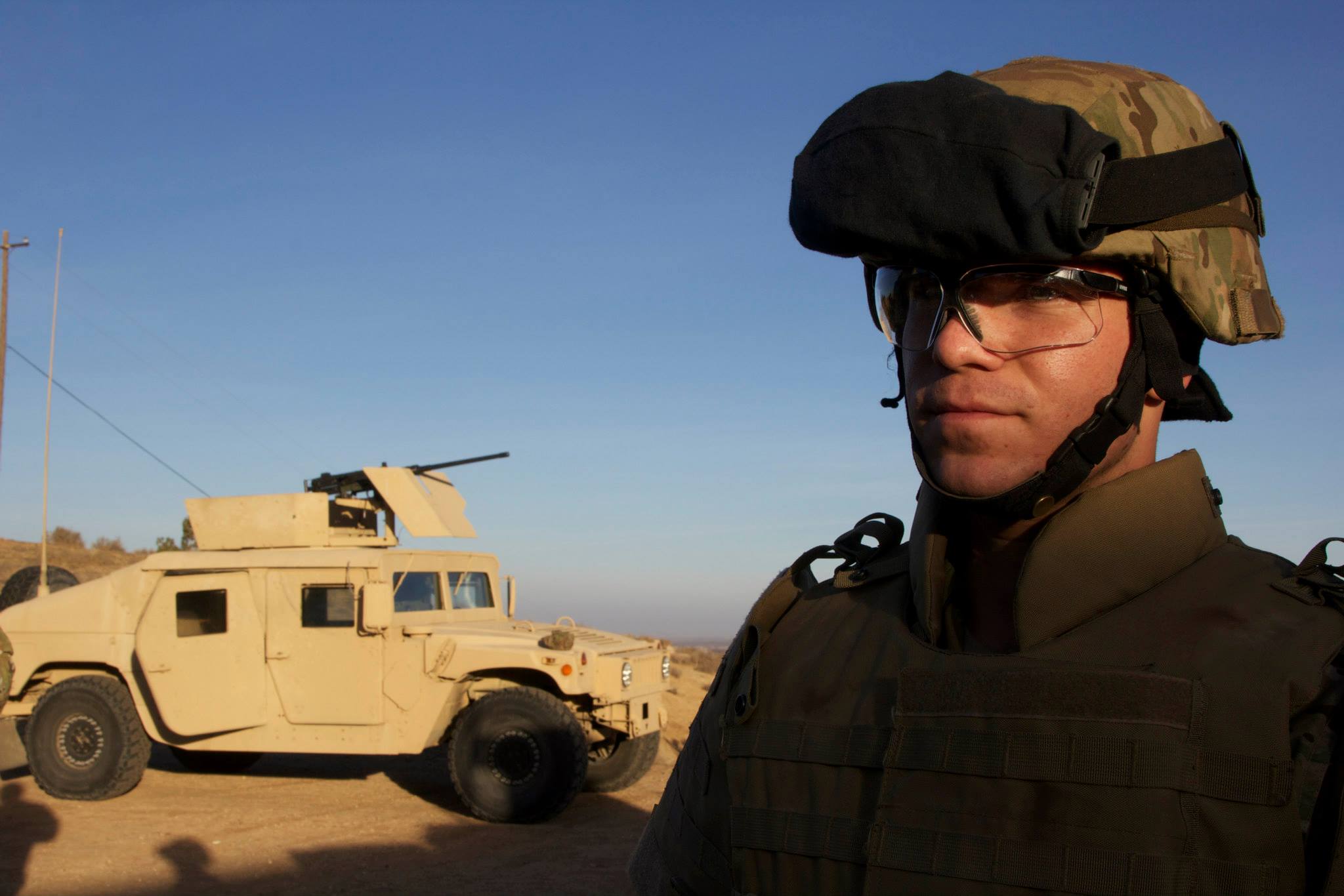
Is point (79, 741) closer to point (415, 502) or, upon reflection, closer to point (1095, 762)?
point (415, 502)

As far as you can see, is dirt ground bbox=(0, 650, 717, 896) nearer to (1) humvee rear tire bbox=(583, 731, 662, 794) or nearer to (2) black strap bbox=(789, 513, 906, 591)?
(1) humvee rear tire bbox=(583, 731, 662, 794)

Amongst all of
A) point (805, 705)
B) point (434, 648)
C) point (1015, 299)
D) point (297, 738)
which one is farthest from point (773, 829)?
point (297, 738)

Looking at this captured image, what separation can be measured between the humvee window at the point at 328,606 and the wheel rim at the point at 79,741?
1.93m

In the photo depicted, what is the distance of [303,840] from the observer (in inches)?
287

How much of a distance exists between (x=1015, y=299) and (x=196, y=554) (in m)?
8.53

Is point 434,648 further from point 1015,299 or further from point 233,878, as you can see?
point 1015,299

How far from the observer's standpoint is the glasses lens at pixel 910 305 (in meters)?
1.43

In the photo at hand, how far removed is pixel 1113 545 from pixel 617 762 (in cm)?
793

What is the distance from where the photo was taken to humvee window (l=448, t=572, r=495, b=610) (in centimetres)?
913

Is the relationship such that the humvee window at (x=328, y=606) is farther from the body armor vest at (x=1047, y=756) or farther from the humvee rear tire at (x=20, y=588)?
the body armor vest at (x=1047, y=756)

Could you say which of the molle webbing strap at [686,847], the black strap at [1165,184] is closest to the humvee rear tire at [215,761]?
the molle webbing strap at [686,847]

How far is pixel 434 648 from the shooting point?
802 cm

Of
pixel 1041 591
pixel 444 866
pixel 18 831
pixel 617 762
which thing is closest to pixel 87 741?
pixel 18 831

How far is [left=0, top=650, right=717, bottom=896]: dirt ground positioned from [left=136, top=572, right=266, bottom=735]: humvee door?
0.68 meters
